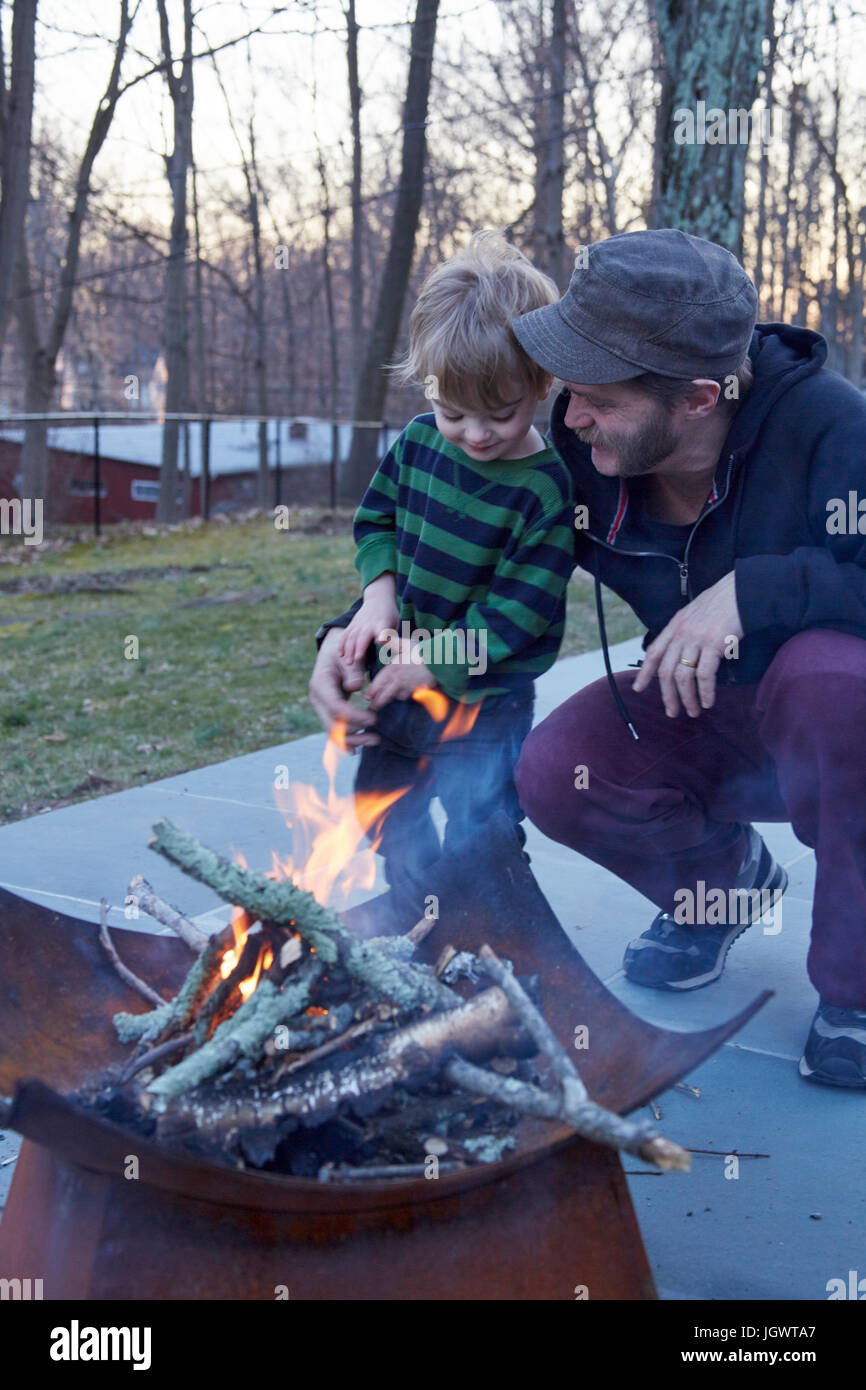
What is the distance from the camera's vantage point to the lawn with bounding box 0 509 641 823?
4.73 m

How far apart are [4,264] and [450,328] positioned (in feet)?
30.6

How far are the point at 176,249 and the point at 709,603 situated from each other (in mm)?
16245

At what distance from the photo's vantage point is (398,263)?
15.4m

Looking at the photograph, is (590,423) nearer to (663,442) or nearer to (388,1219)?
(663,442)

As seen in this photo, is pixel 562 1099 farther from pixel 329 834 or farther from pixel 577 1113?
pixel 329 834

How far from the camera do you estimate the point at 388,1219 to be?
1.43 metres

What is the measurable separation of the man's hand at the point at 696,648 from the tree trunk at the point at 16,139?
9546 mm

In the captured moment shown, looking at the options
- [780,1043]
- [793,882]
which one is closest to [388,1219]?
[780,1043]

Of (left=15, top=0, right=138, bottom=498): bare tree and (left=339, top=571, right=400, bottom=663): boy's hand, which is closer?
(left=339, top=571, right=400, bottom=663): boy's hand

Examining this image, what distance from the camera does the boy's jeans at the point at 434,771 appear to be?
2594 mm
